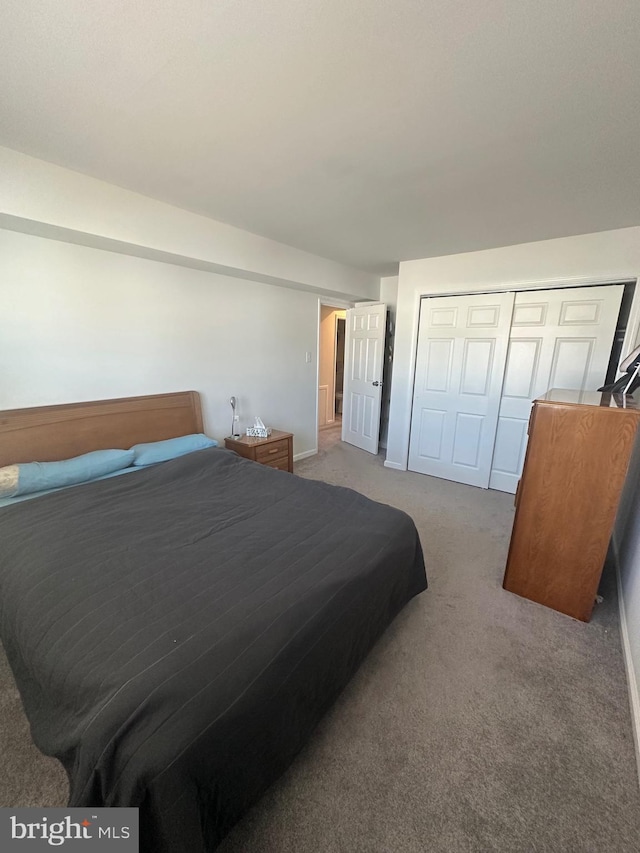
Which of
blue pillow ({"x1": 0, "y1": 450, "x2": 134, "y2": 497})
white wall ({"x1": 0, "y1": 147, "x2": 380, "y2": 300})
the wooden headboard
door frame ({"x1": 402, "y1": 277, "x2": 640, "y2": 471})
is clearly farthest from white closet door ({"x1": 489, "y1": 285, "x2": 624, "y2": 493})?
blue pillow ({"x1": 0, "y1": 450, "x2": 134, "y2": 497})

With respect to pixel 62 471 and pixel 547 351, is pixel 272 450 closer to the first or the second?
pixel 62 471

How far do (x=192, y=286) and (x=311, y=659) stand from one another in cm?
286

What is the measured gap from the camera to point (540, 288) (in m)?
3.05

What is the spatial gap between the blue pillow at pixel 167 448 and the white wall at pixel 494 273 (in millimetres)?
2276

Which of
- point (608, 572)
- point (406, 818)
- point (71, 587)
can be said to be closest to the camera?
point (406, 818)

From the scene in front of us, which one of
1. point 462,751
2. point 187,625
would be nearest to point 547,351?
point 462,751

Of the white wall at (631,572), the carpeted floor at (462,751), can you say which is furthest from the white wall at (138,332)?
the white wall at (631,572)

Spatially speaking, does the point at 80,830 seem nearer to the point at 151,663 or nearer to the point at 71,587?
the point at 151,663

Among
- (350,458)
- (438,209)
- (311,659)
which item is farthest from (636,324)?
(311,659)

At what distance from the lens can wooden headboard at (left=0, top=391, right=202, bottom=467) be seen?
207 centimetres

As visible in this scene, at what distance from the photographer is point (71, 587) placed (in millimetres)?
1210

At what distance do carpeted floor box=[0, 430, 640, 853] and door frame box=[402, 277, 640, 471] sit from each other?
213 cm

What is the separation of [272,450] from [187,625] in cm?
215

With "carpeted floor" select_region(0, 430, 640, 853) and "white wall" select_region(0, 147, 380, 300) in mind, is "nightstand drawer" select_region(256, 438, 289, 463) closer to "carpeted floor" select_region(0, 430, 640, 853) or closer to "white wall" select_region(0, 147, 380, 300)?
"white wall" select_region(0, 147, 380, 300)
